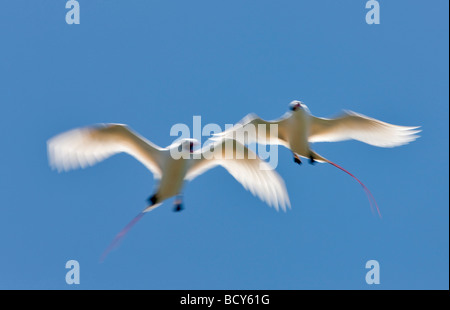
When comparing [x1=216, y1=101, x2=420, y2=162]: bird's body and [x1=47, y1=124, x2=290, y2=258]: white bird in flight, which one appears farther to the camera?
[x1=216, y1=101, x2=420, y2=162]: bird's body

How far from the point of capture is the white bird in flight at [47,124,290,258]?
38.1 feet

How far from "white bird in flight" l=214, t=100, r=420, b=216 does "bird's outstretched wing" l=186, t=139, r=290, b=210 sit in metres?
0.92

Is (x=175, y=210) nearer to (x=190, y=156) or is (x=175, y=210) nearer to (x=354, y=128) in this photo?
(x=190, y=156)

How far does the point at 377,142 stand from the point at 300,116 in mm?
1779

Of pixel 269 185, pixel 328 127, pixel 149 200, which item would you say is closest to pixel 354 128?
pixel 328 127

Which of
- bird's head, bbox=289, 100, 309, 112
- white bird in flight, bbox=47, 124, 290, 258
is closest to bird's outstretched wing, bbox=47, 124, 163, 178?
white bird in flight, bbox=47, 124, 290, 258

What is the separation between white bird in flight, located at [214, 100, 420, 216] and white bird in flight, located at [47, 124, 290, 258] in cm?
98

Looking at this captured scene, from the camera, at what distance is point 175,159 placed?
11.8 meters

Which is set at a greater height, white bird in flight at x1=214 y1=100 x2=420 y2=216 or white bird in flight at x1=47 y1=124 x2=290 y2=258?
white bird in flight at x1=214 y1=100 x2=420 y2=216

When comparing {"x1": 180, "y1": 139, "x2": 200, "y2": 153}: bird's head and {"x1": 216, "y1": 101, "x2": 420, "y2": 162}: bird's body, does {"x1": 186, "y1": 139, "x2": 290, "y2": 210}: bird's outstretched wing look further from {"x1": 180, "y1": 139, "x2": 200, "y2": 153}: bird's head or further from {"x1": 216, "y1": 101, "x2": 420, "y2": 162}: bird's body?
{"x1": 216, "y1": 101, "x2": 420, "y2": 162}: bird's body

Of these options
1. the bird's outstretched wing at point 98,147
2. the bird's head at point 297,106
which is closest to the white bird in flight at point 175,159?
the bird's outstretched wing at point 98,147

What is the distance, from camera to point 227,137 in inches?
479

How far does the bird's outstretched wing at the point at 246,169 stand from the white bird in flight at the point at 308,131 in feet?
3.00

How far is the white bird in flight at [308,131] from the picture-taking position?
43.0ft
